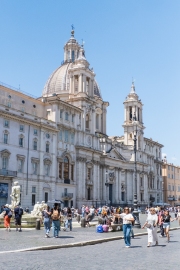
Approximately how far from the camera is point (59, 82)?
242 feet

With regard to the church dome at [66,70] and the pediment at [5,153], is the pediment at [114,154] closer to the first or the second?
the church dome at [66,70]

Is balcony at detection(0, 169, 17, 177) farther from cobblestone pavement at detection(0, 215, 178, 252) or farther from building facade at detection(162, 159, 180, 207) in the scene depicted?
building facade at detection(162, 159, 180, 207)

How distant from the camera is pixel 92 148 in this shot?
6278 centimetres

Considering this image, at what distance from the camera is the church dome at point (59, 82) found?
72.4 m

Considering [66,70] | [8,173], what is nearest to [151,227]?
[8,173]

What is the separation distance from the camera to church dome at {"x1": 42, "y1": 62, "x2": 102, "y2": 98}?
72.4 m

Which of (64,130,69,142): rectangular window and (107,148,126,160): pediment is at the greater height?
(64,130,69,142): rectangular window

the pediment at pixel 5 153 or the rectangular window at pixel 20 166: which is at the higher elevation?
the pediment at pixel 5 153

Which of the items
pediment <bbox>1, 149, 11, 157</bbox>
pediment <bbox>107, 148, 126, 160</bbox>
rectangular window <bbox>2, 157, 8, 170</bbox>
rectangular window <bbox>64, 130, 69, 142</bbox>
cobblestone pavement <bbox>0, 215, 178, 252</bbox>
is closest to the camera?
cobblestone pavement <bbox>0, 215, 178, 252</bbox>

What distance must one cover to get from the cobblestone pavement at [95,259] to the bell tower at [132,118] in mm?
68459

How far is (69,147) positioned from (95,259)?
45.3 metres

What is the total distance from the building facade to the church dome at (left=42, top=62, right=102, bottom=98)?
33.1m

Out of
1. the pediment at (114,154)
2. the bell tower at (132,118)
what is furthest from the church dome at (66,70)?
the pediment at (114,154)

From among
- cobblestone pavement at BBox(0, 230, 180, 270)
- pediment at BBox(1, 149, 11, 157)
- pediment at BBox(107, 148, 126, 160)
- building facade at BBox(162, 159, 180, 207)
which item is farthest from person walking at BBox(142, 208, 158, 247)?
building facade at BBox(162, 159, 180, 207)
